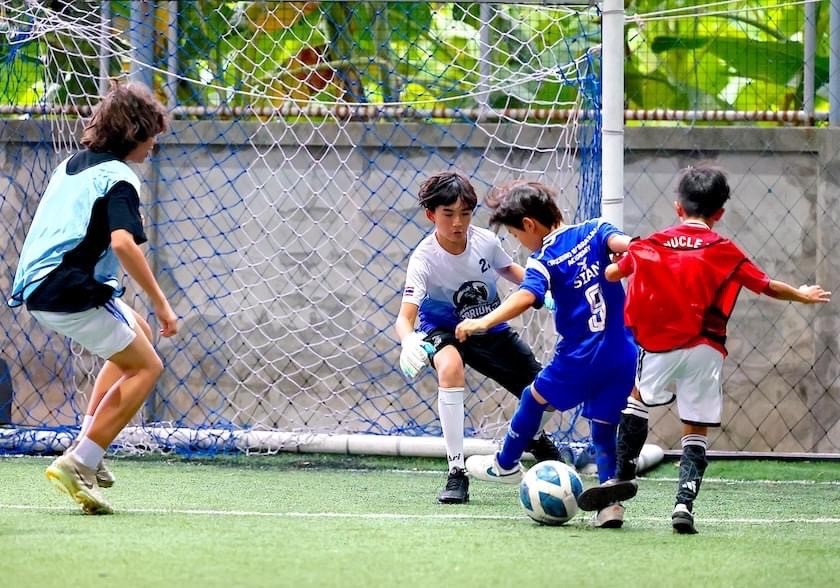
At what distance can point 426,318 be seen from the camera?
580 cm

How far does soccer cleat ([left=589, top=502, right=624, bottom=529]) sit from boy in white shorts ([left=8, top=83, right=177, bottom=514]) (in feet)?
5.21

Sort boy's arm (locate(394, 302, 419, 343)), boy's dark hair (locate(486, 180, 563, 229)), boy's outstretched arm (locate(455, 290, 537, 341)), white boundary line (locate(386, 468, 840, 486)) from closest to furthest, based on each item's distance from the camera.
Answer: boy's outstretched arm (locate(455, 290, 537, 341)) < boy's dark hair (locate(486, 180, 563, 229)) < boy's arm (locate(394, 302, 419, 343)) < white boundary line (locate(386, 468, 840, 486))

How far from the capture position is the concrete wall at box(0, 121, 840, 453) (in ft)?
24.7

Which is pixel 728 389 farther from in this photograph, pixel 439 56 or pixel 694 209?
pixel 694 209

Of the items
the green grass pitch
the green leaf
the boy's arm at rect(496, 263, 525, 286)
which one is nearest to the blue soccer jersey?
the green grass pitch

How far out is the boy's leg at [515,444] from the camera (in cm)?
508

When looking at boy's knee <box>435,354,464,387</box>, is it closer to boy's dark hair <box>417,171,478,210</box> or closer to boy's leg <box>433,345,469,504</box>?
boy's leg <box>433,345,469,504</box>

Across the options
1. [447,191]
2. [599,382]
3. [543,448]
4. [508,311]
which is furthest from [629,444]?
[447,191]

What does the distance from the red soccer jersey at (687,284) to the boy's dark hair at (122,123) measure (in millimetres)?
1761

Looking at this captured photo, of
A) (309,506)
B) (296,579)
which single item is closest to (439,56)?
(309,506)

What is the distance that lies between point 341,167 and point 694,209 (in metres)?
3.44

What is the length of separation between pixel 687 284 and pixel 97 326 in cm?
200

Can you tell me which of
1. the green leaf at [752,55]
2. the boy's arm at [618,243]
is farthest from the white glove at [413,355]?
the green leaf at [752,55]

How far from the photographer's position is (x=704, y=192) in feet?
15.1
